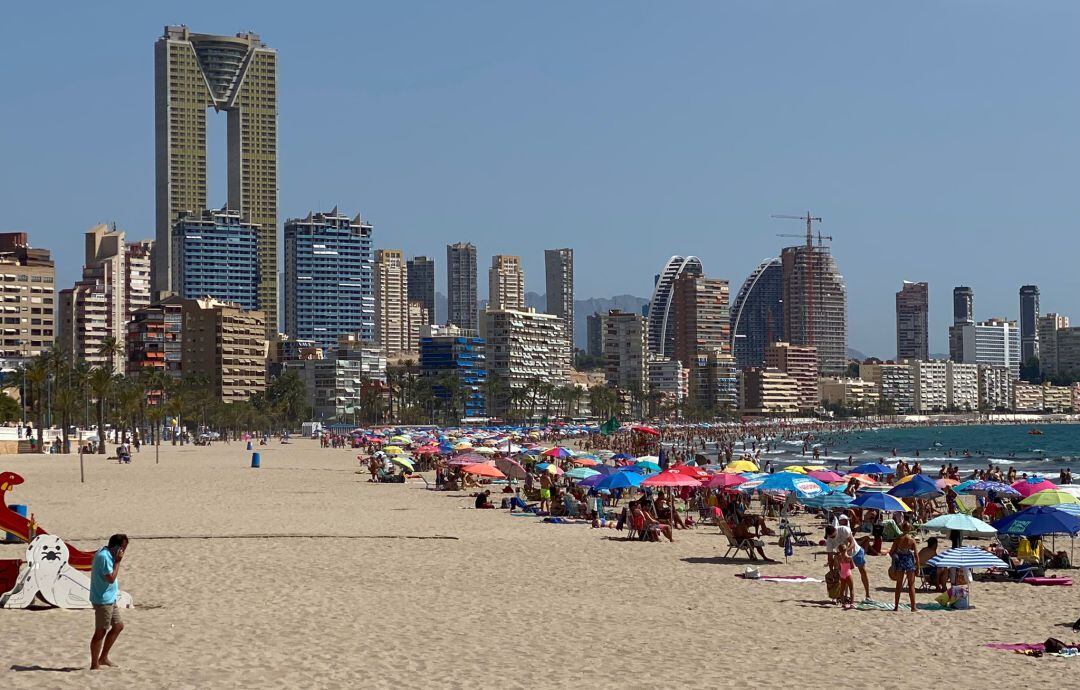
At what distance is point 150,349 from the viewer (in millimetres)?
156000

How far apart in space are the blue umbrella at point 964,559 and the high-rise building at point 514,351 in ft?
533

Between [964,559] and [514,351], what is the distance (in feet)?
563

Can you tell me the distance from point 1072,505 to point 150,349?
145 metres

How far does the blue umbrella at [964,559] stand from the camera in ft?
53.0

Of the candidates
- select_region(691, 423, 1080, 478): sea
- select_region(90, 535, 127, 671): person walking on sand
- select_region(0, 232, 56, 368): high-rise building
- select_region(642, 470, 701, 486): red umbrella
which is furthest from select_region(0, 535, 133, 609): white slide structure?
select_region(0, 232, 56, 368): high-rise building

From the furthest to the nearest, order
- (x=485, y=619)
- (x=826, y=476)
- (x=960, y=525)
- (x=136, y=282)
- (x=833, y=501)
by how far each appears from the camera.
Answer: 1. (x=136, y=282)
2. (x=826, y=476)
3. (x=833, y=501)
4. (x=960, y=525)
5. (x=485, y=619)

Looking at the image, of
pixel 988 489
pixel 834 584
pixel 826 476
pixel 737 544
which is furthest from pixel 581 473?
pixel 834 584

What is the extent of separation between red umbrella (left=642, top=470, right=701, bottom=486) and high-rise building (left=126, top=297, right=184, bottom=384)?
13549cm

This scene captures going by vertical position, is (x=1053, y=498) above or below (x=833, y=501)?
above

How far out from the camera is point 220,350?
154 m

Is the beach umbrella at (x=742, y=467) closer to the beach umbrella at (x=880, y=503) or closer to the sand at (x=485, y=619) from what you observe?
the sand at (x=485, y=619)

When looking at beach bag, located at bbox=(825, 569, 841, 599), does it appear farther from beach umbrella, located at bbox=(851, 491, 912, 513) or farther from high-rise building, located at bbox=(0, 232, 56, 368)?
high-rise building, located at bbox=(0, 232, 56, 368)

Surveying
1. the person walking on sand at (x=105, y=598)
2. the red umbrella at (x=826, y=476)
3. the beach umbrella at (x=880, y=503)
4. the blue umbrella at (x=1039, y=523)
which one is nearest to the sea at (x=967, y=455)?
the red umbrella at (x=826, y=476)

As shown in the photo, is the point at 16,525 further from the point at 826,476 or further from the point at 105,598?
the point at 826,476
